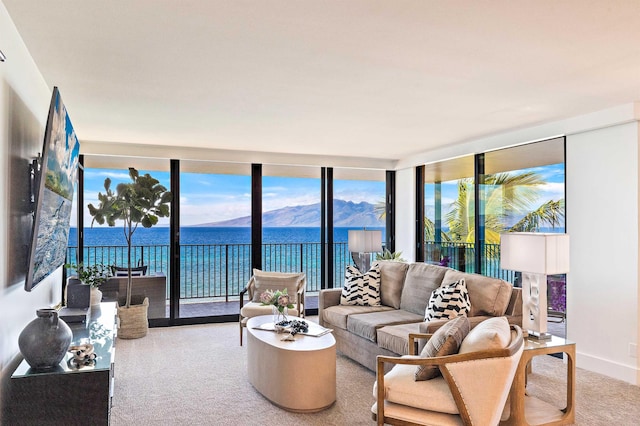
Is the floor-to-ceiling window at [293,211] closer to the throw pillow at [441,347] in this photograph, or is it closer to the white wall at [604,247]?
the white wall at [604,247]

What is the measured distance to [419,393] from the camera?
2611mm

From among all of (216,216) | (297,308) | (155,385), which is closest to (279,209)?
(216,216)

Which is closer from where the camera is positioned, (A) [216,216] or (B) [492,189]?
(B) [492,189]

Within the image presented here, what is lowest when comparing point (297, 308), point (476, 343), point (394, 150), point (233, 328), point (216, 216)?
point (233, 328)

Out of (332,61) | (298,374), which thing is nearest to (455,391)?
(298,374)

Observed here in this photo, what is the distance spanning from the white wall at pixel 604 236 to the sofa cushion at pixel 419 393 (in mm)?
2500

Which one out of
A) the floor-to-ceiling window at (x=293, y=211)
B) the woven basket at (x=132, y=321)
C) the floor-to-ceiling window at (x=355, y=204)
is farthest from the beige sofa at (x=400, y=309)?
the floor-to-ceiling window at (x=293, y=211)

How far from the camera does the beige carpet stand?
3.32 metres

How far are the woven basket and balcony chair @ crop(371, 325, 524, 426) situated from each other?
3.78m

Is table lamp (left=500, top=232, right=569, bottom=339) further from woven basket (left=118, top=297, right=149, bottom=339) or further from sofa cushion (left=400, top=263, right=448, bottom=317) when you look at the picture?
woven basket (left=118, top=297, right=149, bottom=339)

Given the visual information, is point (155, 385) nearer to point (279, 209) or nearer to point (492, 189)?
point (492, 189)

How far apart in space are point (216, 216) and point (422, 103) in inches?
234

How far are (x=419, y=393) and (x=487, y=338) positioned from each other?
48 centimetres

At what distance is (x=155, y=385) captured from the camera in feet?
13.1
